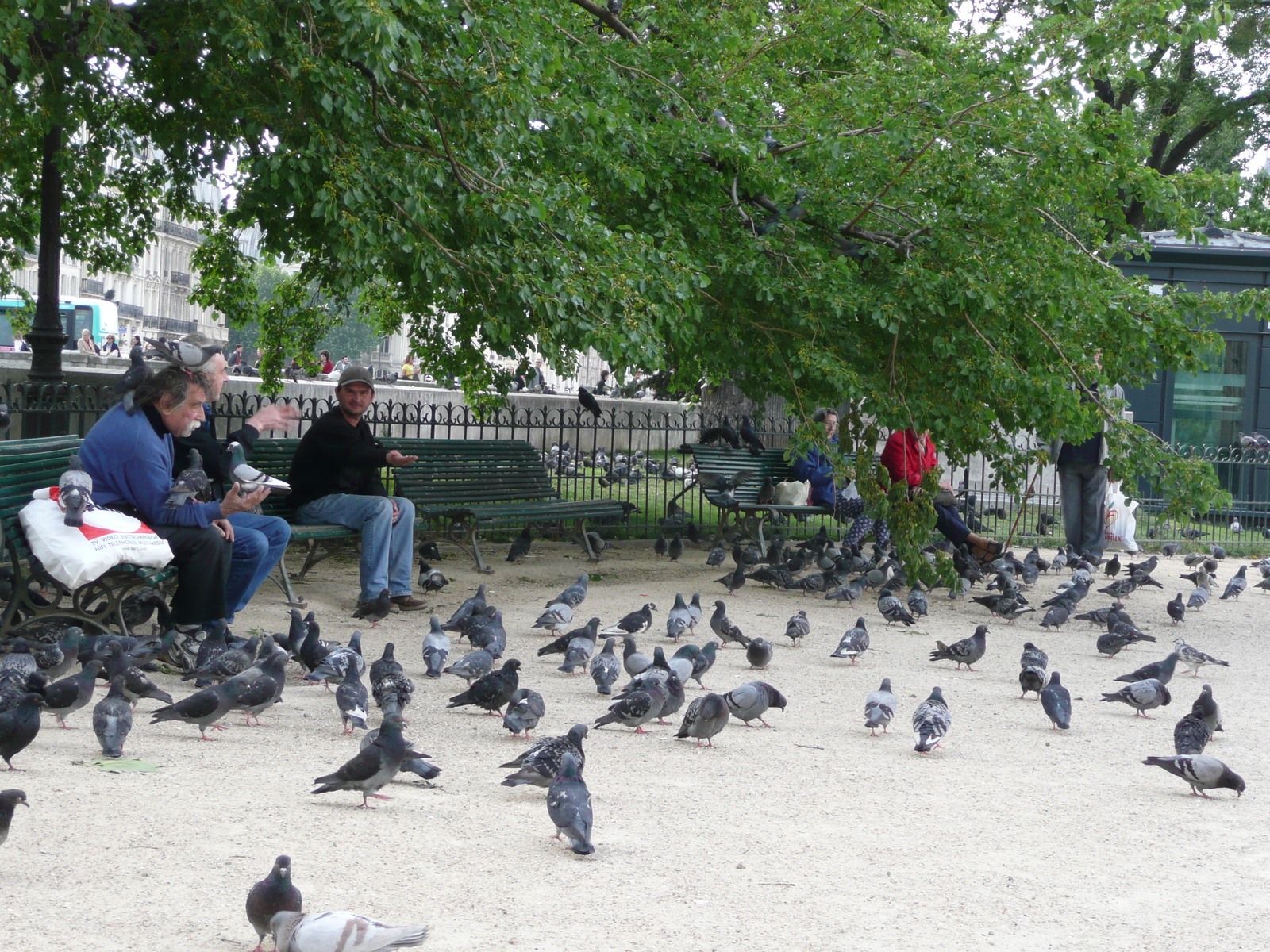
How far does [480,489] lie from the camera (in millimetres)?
12078

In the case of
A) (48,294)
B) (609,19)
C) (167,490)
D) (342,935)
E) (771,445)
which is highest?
(609,19)

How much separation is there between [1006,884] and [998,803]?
1067 millimetres

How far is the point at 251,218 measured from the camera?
8.97 m

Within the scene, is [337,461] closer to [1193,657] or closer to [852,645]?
[852,645]

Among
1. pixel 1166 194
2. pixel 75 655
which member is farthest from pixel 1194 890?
pixel 1166 194

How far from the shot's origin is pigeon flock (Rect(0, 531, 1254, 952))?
4895 millimetres

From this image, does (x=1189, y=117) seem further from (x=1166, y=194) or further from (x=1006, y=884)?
(x=1006, y=884)

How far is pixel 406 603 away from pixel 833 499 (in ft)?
18.7

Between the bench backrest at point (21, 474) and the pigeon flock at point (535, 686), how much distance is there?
0.55 m

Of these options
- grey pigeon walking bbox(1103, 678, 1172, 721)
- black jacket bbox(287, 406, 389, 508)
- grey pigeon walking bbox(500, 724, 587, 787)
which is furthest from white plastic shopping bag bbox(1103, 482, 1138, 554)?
grey pigeon walking bbox(500, 724, 587, 787)

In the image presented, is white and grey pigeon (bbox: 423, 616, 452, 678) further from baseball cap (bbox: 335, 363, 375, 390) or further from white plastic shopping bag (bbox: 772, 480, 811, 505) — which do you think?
white plastic shopping bag (bbox: 772, 480, 811, 505)

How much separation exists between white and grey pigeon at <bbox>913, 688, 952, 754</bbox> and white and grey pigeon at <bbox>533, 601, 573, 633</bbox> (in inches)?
121

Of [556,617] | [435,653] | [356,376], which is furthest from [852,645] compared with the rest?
[356,376]

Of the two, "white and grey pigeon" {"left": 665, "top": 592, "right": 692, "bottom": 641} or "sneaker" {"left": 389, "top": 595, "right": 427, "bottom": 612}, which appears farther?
"sneaker" {"left": 389, "top": 595, "right": 427, "bottom": 612}
